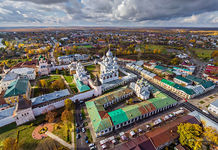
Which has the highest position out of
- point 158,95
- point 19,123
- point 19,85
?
point 19,85

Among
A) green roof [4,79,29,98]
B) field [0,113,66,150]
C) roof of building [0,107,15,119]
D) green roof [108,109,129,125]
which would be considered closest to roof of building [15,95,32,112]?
roof of building [0,107,15,119]

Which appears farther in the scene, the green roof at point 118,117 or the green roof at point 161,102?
the green roof at point 161,102

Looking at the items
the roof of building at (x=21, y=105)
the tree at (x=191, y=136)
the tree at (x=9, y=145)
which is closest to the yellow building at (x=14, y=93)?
the roof of building at (x=21, y=105)

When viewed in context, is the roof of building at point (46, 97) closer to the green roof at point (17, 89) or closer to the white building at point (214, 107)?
the green roof at point (17, 89)

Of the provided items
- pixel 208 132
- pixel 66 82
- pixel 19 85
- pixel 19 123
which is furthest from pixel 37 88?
pixel 208 132

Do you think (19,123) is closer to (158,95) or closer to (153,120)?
(153,120)

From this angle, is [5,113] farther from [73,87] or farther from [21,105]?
[73,87]

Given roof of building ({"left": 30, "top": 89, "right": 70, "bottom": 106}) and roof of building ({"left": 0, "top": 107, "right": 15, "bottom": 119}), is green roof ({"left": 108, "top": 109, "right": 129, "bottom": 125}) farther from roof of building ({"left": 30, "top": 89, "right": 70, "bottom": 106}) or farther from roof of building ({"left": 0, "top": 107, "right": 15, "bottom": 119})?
roof of building ({"left": 0, "top": 107, "right": 15, "bottom": 119})

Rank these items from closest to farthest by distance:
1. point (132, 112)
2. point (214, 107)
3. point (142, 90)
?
point (132, 112)
point (214, 107)
point (142, 90)

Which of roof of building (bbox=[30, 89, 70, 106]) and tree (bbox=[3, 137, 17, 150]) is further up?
roof of building (bbox=[30, 89, 70, 106])

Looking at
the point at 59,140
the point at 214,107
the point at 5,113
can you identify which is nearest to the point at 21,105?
the point at 5,113

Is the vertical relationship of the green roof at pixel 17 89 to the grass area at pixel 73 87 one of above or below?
above
